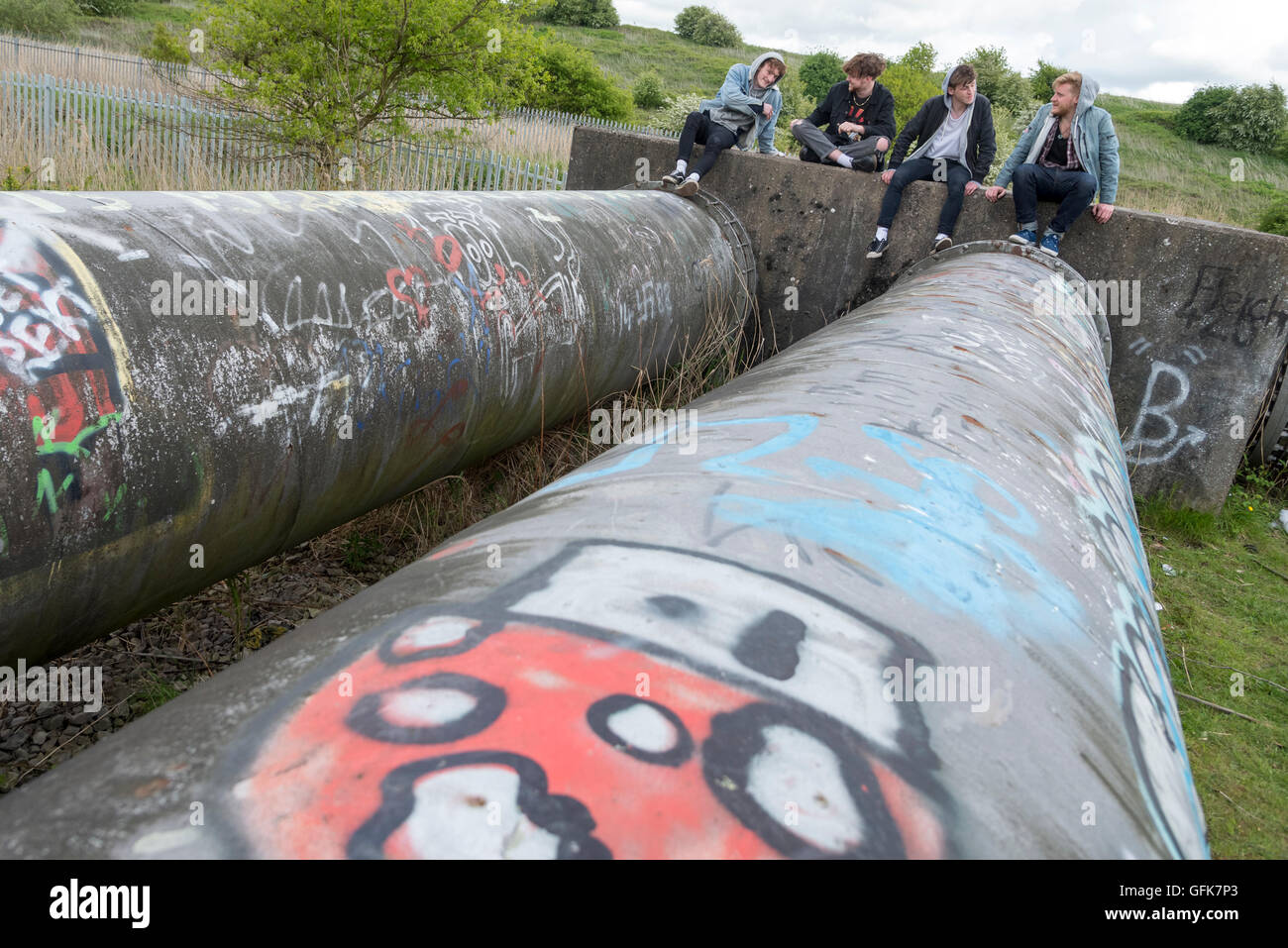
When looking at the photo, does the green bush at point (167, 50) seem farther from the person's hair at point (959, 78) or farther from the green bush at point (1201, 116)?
the green bush at point (1201, 116)

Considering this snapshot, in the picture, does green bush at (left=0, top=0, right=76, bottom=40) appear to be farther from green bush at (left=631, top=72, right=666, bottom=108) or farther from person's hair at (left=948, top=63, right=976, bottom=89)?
person's hair at (left=948, top=63, right=976, bottom=89)

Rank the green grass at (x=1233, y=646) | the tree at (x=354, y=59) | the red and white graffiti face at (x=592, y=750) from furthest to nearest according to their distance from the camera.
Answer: the tree at (x=354, y=59), the green grass at (x=1233, y=646), the red and white graffiti face at (x=592, y=750)

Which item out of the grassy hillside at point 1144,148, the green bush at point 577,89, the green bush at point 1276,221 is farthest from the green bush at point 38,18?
the green bush at point 1276,221

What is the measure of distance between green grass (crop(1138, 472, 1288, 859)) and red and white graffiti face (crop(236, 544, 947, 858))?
9.65ft

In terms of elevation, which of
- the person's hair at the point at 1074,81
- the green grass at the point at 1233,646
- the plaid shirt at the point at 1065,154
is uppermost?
the person's hair at the point at 1074,81

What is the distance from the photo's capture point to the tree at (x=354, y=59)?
8.69 metres

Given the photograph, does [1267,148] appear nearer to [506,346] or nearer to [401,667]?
[506,346]

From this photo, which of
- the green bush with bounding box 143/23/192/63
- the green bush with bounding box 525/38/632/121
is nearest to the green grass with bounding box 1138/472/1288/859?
the green bush with bounding box 143/23/192/63

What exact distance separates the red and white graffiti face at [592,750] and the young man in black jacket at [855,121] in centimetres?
586

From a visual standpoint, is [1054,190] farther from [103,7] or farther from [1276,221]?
[103,7]

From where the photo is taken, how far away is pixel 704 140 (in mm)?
6141

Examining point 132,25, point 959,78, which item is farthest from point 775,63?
point 132,25

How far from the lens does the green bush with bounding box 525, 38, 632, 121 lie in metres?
21.9

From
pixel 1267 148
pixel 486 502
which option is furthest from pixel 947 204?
pixel 1267 148
